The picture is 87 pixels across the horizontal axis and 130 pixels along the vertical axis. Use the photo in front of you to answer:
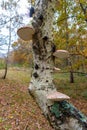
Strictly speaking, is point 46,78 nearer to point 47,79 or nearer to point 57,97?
point 47,79

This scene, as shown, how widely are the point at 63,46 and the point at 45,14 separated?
9871mm

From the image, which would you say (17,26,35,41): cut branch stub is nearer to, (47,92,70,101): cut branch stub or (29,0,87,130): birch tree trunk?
(29,0,87,130): birch tree trunk

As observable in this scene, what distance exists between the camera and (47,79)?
1.93m

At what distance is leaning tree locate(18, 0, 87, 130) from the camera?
182 centimetres

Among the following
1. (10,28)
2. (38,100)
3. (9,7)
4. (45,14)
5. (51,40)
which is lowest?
(38,100)

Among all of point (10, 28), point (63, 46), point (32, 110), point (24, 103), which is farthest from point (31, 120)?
point (10, 28)

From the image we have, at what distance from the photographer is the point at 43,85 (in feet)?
6.27

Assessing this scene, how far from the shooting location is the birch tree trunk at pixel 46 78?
183cm

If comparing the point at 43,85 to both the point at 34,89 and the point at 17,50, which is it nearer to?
the point at 34,89

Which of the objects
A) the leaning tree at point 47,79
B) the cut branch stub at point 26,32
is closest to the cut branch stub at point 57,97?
the leaning tree at point 47,79

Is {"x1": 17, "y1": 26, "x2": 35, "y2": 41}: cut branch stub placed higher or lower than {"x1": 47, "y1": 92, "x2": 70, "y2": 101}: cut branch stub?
higher

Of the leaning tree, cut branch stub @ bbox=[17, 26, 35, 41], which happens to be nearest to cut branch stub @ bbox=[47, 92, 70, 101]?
the leaning tree

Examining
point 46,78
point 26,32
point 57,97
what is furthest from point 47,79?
point 26,32

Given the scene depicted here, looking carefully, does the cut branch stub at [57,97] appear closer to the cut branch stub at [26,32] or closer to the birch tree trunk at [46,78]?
the birch tree trunk at [46,78]
